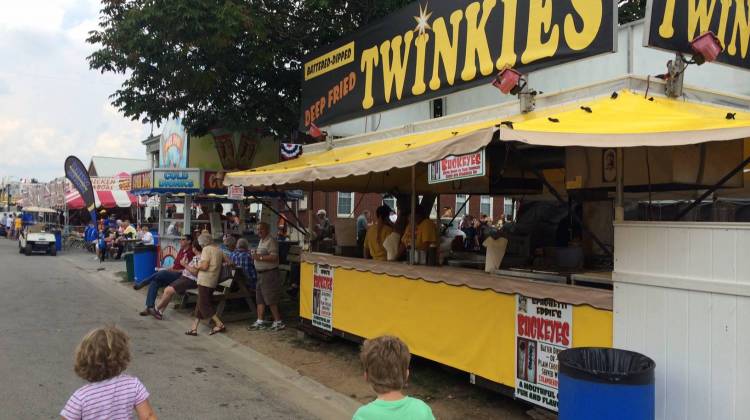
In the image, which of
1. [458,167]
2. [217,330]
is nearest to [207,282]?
[217,330]

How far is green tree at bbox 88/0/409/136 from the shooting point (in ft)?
32.3

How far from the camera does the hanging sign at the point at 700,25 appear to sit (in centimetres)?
507

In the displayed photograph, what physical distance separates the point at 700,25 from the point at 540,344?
3505mm

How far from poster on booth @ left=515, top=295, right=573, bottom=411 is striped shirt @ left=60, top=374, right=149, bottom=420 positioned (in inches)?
123

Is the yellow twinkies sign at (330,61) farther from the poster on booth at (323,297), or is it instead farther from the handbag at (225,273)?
the handbag at (225,273)

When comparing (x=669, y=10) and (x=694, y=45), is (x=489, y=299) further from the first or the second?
(x=669, y=10)

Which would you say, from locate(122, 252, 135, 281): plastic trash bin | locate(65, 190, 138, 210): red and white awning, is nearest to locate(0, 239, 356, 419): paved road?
locate(122, 252, 135, 281): plastic trash bin

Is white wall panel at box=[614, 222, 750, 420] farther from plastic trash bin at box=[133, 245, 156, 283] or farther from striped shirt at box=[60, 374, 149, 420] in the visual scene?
plastic trash bin at box=[133, 245, 156, 283]

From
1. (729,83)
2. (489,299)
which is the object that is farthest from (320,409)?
(729,83)

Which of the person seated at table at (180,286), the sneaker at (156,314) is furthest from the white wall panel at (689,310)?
the sneaker at (156,314)

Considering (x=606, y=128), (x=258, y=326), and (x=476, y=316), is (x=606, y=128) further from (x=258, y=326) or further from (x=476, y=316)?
(x=258, y=326)

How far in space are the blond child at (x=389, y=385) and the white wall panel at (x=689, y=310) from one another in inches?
81.9

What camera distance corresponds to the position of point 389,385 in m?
2.44

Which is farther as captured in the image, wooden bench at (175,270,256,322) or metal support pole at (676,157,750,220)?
wooden bench at (175,270,256,322)
